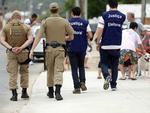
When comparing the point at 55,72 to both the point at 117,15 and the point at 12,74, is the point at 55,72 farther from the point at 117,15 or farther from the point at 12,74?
the point at 117,15

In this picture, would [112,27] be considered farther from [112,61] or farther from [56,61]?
[56,61]

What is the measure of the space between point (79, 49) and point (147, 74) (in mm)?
5360

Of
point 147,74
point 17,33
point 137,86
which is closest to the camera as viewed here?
point 17,33

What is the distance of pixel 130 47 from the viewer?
17281mm

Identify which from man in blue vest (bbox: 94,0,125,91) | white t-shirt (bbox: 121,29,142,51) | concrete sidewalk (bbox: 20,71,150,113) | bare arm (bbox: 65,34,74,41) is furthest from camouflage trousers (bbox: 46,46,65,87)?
white t-shirt (bbox: 121,29,142,51)

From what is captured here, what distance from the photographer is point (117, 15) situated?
46.5ft

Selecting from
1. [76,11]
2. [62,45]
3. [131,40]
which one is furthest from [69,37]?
[131,40]

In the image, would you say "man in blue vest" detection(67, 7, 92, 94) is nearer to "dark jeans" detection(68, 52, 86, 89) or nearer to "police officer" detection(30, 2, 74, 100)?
"dark jeans" detection(68, 52, 86, 89)

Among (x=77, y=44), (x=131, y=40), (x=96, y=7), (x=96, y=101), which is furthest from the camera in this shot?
(x=96, y=7)

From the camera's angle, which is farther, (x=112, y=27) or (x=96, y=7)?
(x=96, y=7)

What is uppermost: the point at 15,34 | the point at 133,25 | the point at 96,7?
the point at 15,34

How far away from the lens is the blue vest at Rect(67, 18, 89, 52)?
14195 mm

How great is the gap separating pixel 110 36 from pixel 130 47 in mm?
3072

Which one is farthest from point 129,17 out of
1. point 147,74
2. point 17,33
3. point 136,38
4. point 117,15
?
point 17,33
